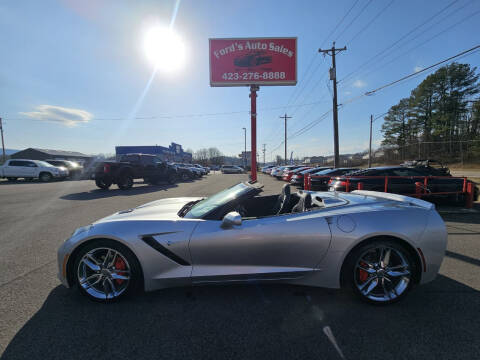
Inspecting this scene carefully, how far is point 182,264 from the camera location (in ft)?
6.87

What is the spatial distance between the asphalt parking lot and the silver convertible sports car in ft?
0.72

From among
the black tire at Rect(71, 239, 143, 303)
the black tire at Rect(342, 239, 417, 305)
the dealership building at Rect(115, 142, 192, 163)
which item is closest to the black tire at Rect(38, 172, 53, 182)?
the black tire at Rect(71, 239, 143, 303)

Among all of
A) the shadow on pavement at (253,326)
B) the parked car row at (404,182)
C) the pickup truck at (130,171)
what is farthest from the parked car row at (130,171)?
the parked car row at (404,182)

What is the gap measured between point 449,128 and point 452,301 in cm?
4858

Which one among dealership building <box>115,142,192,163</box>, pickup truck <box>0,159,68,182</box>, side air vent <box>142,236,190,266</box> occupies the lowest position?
side air vent <box>142,236,190,266</box>

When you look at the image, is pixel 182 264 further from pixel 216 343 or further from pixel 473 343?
pixel 473 343

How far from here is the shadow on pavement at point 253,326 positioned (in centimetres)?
160

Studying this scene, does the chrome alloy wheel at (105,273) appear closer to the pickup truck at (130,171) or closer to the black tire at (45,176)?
the pickup truck at (130,171)

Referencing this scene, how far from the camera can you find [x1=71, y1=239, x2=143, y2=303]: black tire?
2139 mm

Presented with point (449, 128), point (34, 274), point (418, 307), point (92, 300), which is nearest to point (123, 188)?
point (34, 274)

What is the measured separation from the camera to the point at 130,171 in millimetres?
11953

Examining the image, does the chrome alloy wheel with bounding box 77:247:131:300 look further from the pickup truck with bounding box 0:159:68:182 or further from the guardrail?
the pickup truck with bounding box 0:159:68:182

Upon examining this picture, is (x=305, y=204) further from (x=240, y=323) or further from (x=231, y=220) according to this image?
(x=240, y=323)

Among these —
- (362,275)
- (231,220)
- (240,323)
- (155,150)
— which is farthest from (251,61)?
(155,150)
